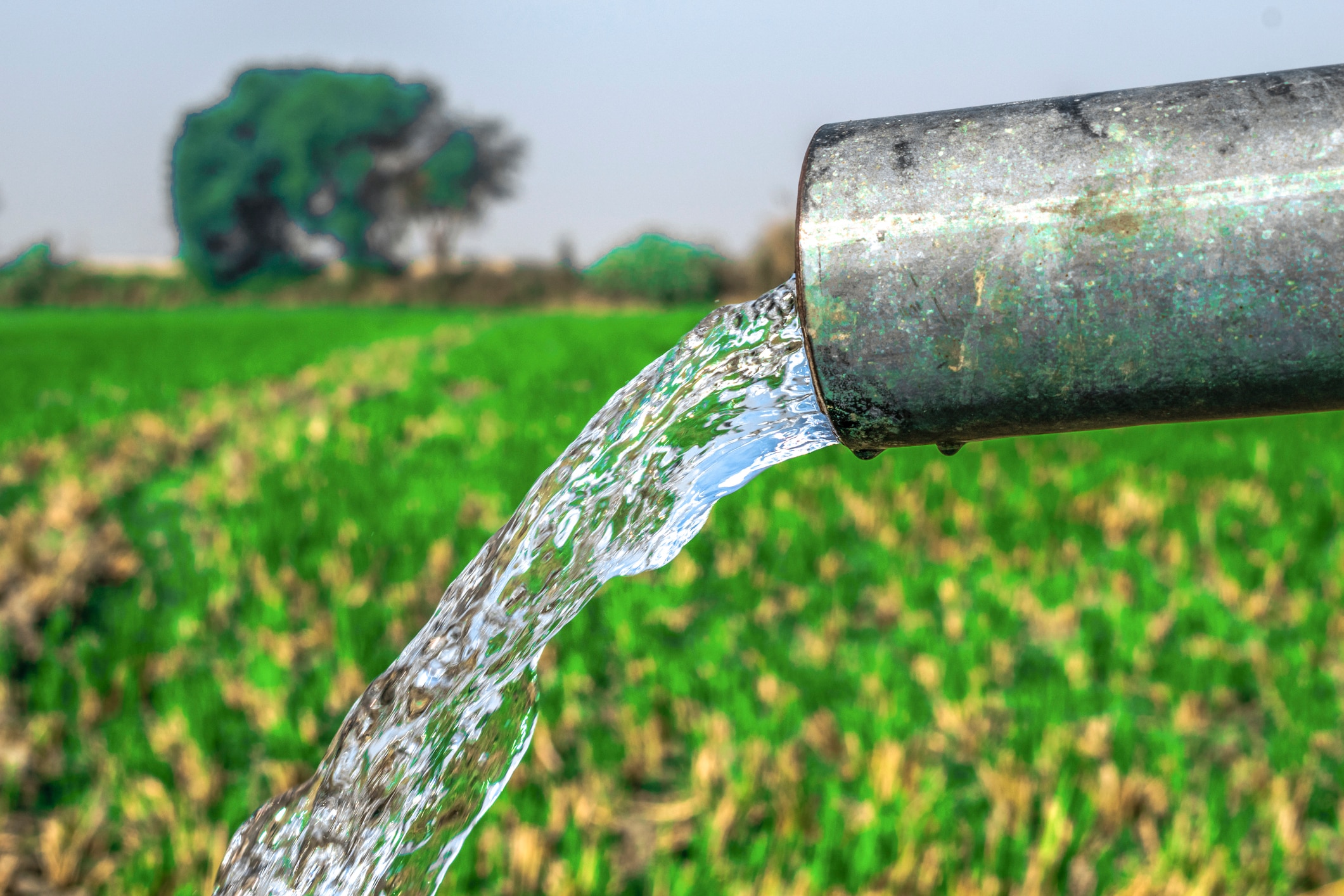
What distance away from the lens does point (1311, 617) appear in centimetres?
320

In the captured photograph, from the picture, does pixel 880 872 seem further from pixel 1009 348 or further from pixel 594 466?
pixel 1009 348

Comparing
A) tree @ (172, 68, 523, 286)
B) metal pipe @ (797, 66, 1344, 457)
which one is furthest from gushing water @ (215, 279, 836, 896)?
tree @ (172, 68, 523, 286)

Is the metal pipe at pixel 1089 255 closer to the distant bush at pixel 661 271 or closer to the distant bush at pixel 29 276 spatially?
the distant bush at pixel 661 271

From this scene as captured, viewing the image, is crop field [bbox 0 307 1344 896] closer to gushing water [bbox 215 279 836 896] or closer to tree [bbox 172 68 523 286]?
gushing water [bbox 215 279 836 896]

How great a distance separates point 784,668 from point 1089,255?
7.60ft

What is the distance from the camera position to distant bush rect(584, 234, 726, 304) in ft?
111

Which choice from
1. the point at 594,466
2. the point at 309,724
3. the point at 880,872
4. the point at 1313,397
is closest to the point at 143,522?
the point at 309,724

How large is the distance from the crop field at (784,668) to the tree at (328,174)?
38.7m

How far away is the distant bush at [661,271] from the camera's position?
33.8 metres

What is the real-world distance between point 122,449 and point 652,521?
19.8 ft

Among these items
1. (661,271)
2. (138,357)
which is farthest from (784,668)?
(661,271)

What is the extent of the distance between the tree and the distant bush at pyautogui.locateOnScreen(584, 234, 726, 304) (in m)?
9.61

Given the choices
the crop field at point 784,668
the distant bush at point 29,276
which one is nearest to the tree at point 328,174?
the distant bush at point 29,276

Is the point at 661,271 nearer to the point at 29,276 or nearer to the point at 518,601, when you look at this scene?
the point at 29,276
